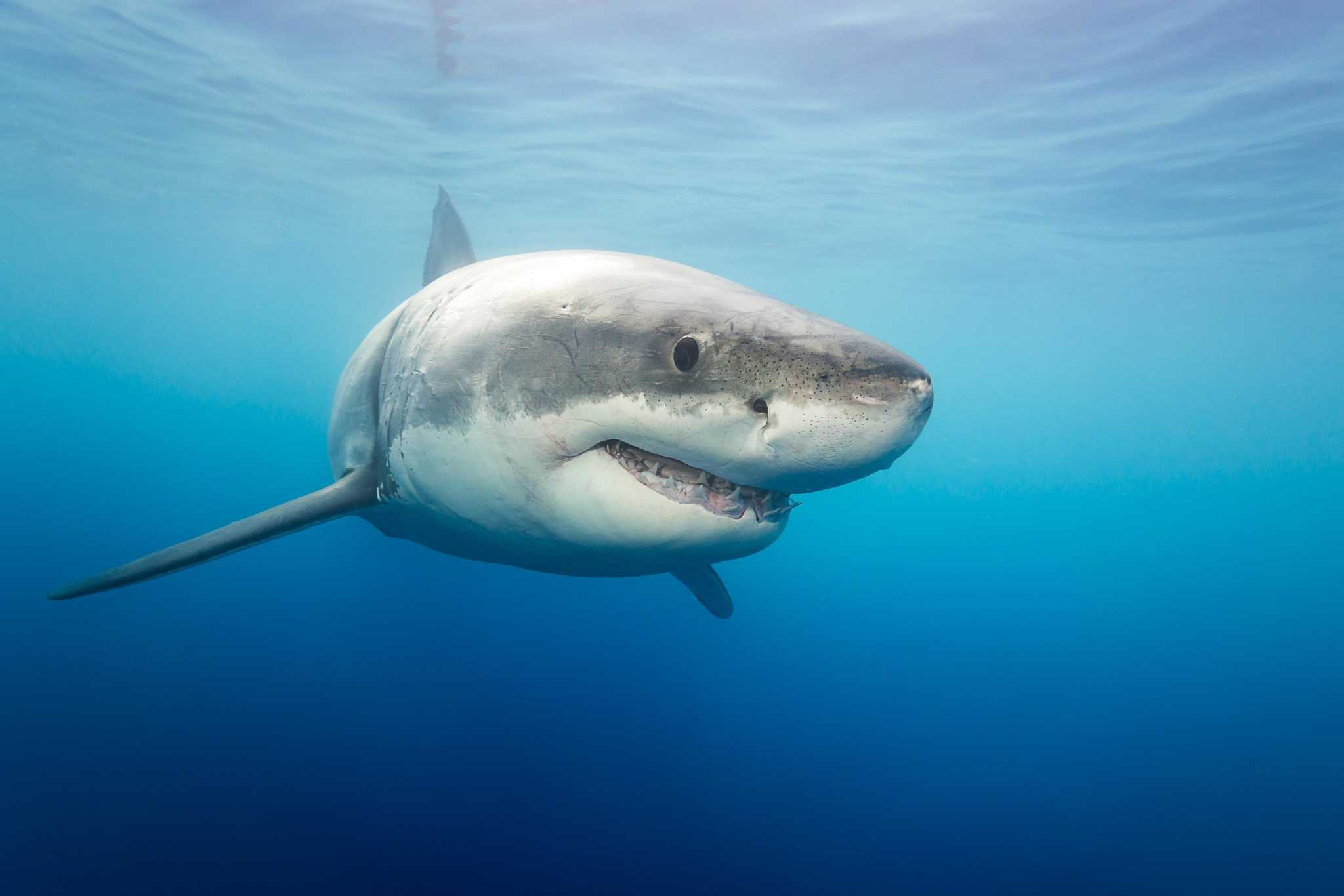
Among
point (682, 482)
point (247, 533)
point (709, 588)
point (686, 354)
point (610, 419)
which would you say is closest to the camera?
point (686, 354)

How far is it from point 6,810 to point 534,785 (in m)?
4.54

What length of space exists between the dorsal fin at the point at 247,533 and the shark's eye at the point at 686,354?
200cm

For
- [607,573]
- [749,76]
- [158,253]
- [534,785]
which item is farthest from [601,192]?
[158,253]

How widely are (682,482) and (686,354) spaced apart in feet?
1.47

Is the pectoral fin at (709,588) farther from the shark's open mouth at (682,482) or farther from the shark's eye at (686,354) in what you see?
the shark's eye at (686,354)

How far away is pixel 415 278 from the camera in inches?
1794

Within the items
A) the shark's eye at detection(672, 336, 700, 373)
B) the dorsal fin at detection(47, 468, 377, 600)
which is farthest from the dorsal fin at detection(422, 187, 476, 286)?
the shark's eye at detection(672, 336, 700, 373)

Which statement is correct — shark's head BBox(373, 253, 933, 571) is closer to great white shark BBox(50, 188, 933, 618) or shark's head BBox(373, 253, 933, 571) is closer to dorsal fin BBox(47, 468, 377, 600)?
great white shark BBox(50, 188, 933, 618)

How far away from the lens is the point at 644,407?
7.02ft

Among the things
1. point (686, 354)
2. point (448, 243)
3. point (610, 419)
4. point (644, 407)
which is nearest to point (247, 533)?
point (610, 419)

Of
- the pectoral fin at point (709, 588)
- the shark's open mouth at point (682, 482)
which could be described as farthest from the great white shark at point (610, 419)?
the pectoral fin at point (709, 588)

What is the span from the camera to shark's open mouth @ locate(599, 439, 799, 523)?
7.63ft

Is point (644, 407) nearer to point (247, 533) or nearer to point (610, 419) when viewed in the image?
point (610, 419)

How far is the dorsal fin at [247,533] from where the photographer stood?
3.12 m
